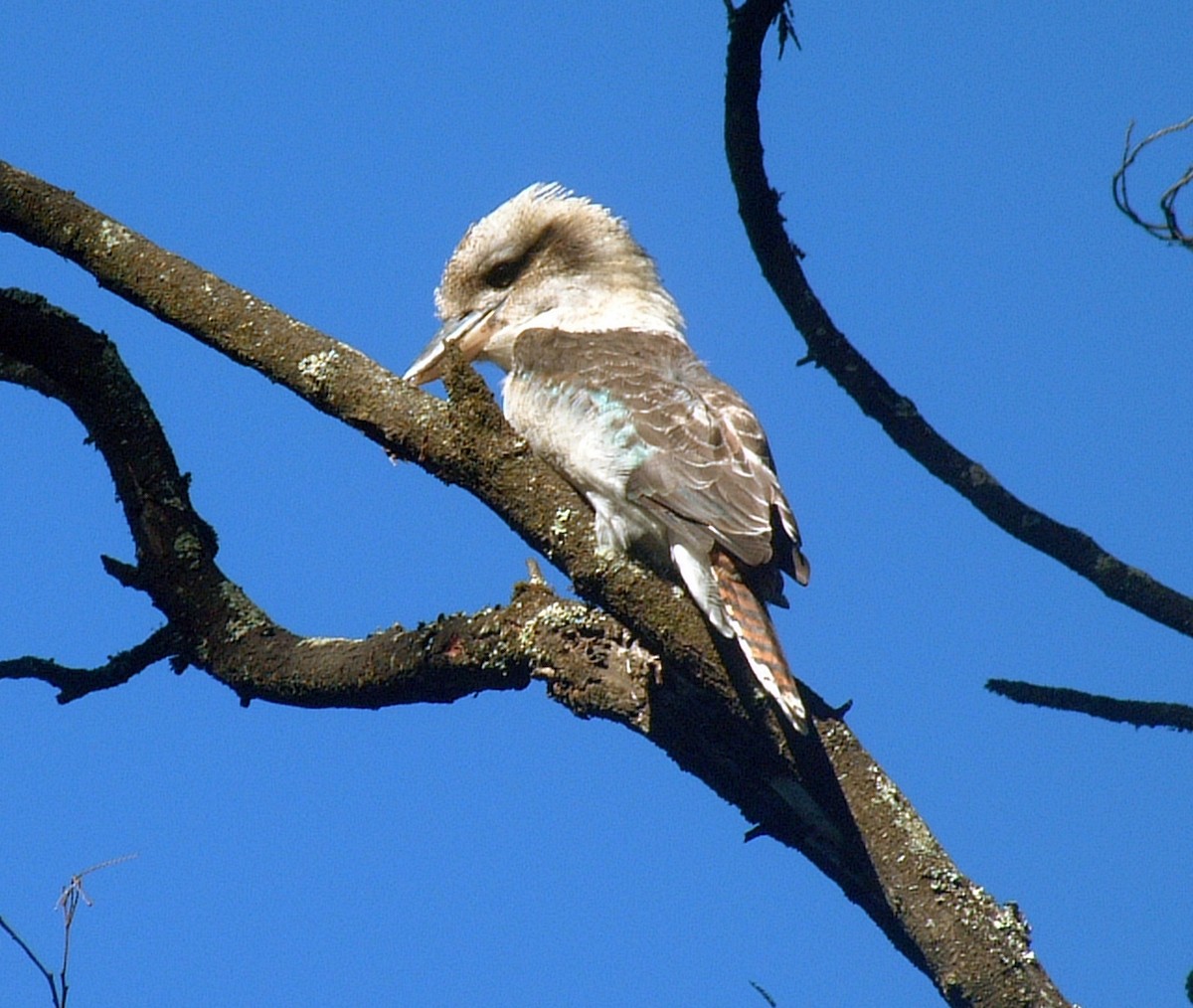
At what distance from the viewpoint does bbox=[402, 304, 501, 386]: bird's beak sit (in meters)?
3.94

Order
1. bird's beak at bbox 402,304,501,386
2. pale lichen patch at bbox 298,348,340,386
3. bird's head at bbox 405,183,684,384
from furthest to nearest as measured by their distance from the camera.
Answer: bird's head at bbox 405,183,684,384 → bird's beak at bbox 402,304,501,386 → pale lichen patch at bbox 298,348,340,386

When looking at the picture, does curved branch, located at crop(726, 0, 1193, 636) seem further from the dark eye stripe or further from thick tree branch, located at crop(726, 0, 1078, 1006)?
the dark eye stripe

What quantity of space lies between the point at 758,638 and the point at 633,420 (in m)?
0.74

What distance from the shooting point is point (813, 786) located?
2486 millimetres

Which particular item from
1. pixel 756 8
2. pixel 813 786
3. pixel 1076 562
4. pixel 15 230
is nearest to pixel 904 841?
pixel 813 786

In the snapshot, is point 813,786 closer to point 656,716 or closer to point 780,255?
Result: point 656,716

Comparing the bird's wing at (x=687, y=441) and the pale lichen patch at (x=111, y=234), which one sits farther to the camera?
the bird's wing at (x=687, y=441)

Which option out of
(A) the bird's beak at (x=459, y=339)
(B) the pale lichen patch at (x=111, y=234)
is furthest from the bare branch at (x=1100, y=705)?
(B) the pale lichen patch at (x=111, y=234)

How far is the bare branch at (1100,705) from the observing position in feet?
9.46

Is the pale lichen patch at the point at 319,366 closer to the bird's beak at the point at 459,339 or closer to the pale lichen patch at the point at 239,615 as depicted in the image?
the pale lichen patch at the point at 239,615

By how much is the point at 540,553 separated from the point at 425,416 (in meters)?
0.32

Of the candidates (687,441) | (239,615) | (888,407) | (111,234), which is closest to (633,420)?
(687,441)

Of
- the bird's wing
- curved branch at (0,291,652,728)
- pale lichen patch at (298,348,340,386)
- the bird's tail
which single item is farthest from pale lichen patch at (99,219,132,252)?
the bird's tail

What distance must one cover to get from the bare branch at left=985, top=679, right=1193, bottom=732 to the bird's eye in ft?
6.27
